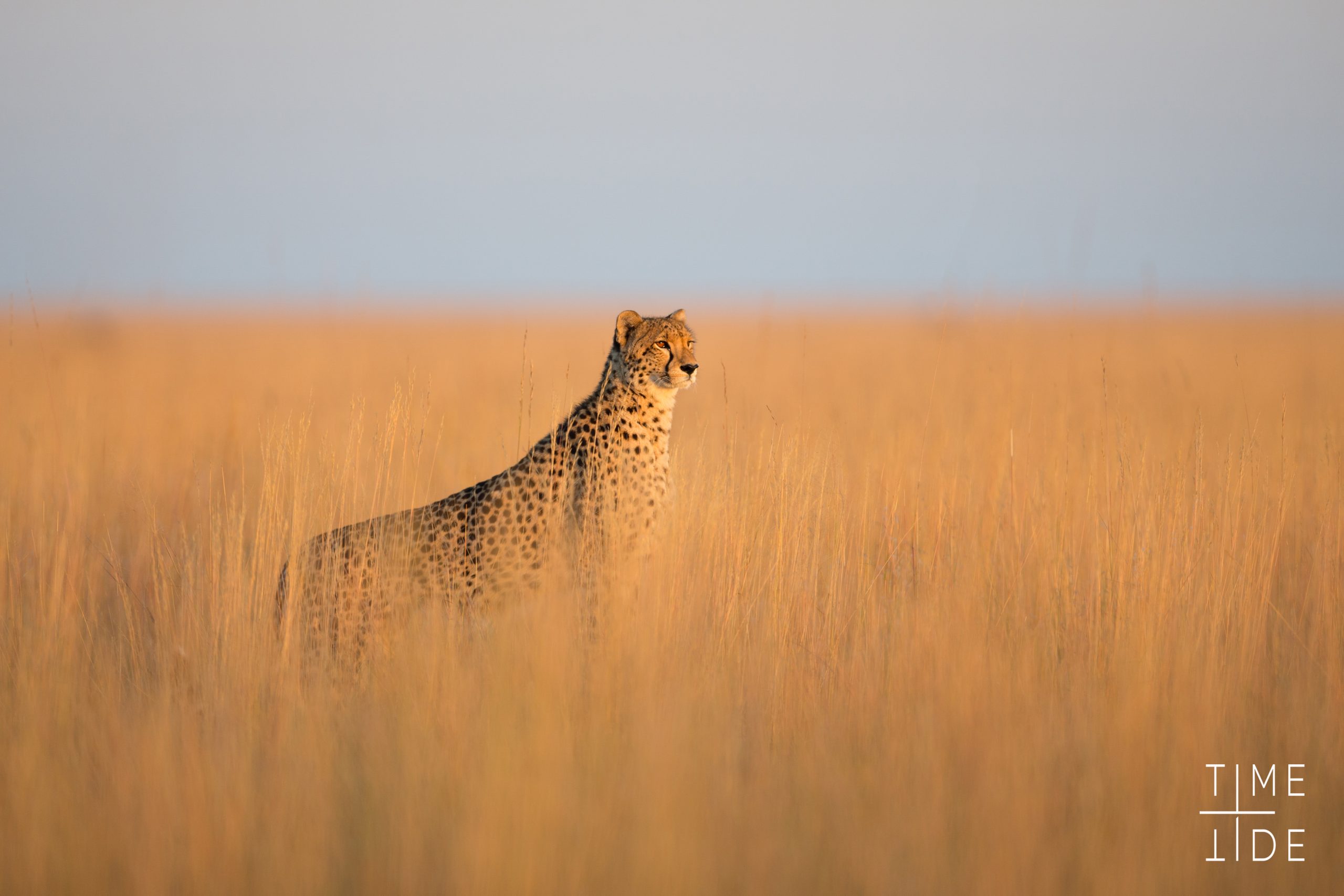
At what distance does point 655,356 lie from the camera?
14.7ft

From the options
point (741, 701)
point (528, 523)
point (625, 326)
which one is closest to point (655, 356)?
point (625, 326)

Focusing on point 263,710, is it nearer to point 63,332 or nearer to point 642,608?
point 642,608

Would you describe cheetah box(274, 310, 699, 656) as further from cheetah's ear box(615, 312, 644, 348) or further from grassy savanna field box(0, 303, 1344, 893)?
grassy savanna field box(0, 303, 1344, 893)

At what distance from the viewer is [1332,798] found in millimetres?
2789

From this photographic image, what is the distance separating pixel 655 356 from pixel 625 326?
0.23 meters

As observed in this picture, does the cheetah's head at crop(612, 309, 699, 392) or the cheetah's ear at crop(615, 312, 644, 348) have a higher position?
the cheetah's ear at crop(615, 312, 644, 348)

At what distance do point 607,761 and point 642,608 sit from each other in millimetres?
865

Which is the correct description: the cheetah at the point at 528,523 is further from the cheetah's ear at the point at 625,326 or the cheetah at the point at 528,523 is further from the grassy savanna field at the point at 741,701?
the grassy savanna field at the point at 741,701

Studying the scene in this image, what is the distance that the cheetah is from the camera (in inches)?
150

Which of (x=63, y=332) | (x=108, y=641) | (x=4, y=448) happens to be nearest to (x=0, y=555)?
(x=108, y=641)

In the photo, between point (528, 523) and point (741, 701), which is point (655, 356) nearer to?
point (528, 523)

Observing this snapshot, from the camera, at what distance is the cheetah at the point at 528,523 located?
382 centimetres

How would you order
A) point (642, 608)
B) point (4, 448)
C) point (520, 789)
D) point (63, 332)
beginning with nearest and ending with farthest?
point (520, 789), point (642, 608), point (63, 332), point (4, 448)

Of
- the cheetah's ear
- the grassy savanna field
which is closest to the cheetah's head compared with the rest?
the cheetah's ear
